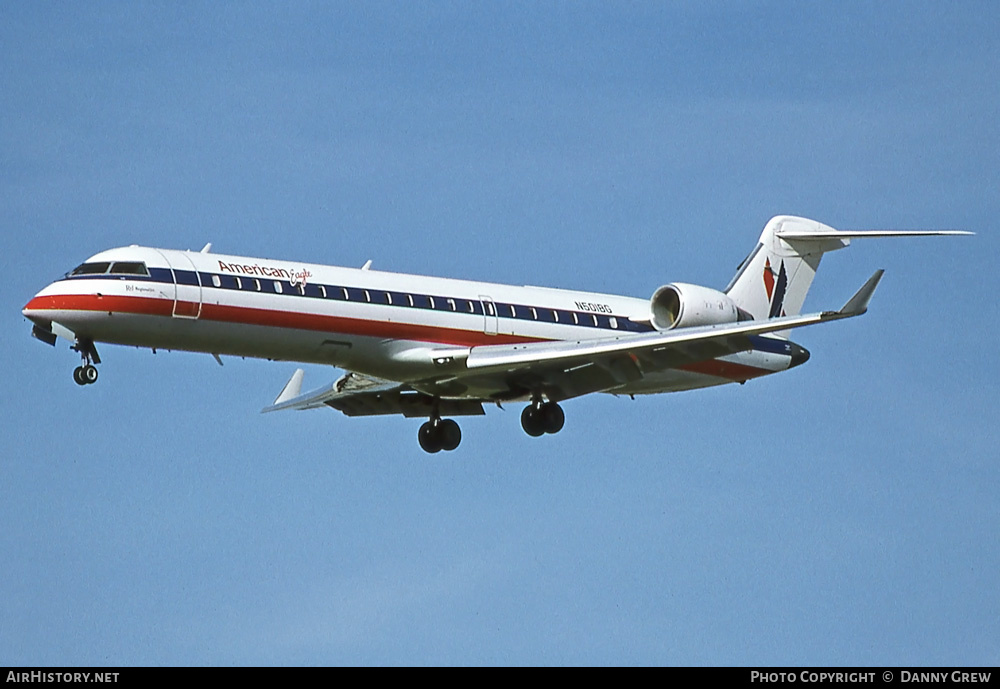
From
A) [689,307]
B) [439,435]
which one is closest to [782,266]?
[689,307]

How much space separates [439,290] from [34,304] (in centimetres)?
791

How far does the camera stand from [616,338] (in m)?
33.4

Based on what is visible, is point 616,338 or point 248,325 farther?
point 616,338

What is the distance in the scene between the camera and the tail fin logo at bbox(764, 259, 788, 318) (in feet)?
126

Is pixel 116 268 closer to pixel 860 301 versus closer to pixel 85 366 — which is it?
pixel 85 366

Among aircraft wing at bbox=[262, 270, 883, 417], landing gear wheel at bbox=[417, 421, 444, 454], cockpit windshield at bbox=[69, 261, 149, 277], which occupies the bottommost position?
landing gear wheel at bbox=[417, 421, 444, 454]

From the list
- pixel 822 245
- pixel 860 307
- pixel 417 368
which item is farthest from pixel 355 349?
pixel 822 245

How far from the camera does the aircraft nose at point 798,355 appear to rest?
3753 centimetres

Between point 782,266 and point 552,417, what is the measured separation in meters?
7.89

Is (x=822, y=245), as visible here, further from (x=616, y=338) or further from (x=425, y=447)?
(x=425, y=447)

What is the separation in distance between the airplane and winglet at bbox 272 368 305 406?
0.90 m

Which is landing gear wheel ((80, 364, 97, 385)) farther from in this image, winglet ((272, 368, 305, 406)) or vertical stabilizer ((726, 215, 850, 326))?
vertical stabilizer ((726, 215, 850, 326))

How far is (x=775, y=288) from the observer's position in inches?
1516

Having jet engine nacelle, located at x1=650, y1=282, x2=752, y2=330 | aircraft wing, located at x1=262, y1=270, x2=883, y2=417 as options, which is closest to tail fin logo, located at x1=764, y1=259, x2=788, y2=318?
jet engine nacelle, located at x1=650, y1=282, x2=752, y2=330
